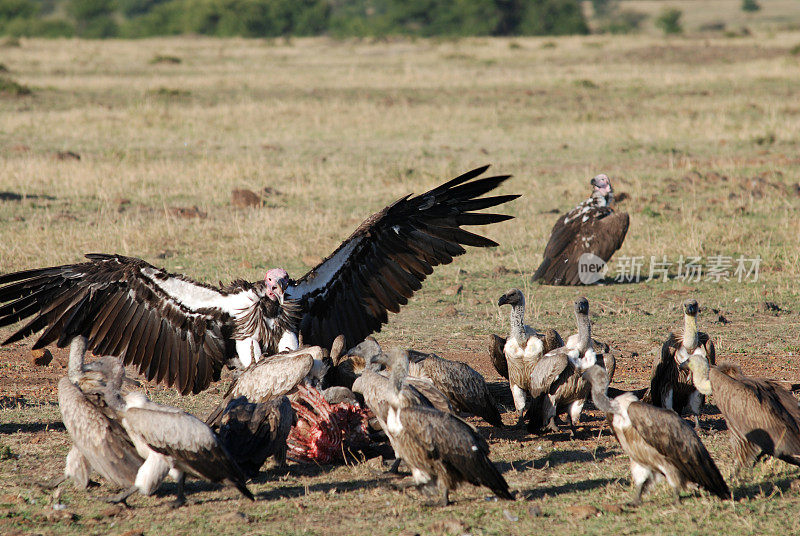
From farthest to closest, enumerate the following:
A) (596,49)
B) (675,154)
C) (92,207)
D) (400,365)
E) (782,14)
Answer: (782,14)
(596,49)
(675,154)
(92,207)
(400,365)

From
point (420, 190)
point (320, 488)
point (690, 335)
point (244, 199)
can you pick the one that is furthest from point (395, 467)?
point (420, 190)

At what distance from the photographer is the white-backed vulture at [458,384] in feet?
17.5

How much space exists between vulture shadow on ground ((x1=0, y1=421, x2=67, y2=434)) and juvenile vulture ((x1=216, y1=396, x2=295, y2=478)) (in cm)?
130

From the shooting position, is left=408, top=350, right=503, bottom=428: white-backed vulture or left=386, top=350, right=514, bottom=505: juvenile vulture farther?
left=408, top=350, right=503, bottom=428: white-backed vulture

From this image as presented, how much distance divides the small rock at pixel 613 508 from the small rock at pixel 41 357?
4.19m

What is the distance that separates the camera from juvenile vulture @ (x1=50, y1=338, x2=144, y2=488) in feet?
14.3

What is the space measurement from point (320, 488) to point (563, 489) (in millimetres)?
1169

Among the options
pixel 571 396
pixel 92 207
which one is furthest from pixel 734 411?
pixel 92 207

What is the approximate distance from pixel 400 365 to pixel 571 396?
1.31 metres

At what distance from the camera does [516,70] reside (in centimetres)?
3102

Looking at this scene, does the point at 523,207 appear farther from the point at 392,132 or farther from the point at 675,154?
the point at 392,132

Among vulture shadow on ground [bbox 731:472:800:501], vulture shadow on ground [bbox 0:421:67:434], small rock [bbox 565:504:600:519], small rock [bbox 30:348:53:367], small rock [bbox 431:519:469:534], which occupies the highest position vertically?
small rock [bbox 30:348:53:367]

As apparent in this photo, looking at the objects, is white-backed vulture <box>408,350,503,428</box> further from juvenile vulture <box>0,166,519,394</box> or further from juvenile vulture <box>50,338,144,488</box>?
juvenile vulture <box>50,338,144,488</box>

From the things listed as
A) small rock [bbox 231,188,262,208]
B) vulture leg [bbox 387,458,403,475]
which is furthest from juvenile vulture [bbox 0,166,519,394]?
small rock [bbox 231,188,262,208]
